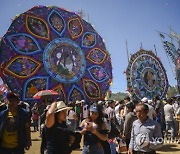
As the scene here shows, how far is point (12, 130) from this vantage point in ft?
14.8

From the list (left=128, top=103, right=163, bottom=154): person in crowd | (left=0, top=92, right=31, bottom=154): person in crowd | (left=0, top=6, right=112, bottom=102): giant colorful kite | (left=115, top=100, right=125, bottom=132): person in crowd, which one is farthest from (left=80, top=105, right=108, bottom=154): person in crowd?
(left=0, top=6, right=112, bottom=102): giant colorful kite

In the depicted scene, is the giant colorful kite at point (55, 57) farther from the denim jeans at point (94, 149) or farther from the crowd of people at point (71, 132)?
the denim jeans at point (94, 149)

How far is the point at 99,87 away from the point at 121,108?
10.9 meters

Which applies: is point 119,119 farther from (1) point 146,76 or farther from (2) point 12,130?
(1) point 146,76

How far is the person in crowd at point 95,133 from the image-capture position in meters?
4.00

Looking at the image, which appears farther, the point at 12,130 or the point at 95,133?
the point at 12,130

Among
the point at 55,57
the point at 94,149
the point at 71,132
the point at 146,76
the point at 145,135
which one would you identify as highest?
the point at 55,57

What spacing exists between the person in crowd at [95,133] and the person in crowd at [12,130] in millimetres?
1223

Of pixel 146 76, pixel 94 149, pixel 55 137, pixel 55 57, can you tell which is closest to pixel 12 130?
pixel 55 137

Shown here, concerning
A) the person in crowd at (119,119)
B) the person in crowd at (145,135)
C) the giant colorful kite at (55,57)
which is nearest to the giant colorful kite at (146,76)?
the giant colorful kite at (55,57)

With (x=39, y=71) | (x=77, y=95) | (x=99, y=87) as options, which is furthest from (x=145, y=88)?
(x=39, y=71)

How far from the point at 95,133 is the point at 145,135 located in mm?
787

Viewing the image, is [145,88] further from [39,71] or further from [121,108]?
[121,108]

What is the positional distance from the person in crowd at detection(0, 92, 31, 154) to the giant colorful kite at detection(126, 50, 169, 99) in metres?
16.9
